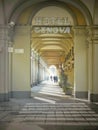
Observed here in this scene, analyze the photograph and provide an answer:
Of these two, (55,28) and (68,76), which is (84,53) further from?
(68,76)

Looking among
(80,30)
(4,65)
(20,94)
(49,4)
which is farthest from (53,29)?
(4,65)

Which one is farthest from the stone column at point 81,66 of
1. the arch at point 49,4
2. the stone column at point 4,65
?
the stone column at point 4,65

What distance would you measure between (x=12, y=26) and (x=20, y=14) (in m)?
1.34

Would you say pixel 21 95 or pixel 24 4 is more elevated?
pixel 24 4

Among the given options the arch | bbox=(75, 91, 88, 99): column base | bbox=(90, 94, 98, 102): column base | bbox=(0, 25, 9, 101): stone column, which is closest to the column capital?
the arch

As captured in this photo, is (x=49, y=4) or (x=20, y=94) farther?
(x=49, y=4)

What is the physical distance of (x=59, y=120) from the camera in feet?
38.4

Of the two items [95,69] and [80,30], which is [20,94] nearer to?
[95,69]

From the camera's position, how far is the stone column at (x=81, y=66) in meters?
21.4

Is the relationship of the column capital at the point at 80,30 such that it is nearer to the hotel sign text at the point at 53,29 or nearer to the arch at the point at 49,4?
the arch at the point at 49,4

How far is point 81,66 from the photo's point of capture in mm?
21484

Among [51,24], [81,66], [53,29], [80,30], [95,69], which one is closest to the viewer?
[95,69]

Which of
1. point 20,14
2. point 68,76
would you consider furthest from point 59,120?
point 68,76

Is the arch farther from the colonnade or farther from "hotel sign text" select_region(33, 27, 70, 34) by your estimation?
"hotel sign text" select_region(33, 27, 70, 34)
